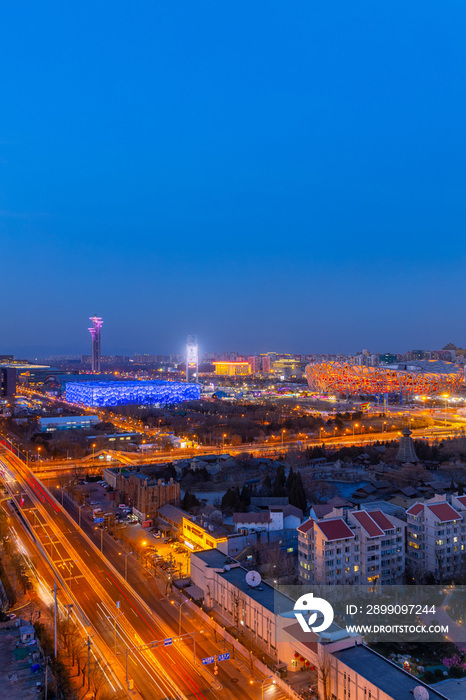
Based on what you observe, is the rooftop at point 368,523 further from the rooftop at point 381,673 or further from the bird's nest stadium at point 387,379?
the bird's nest stadium at point 387,379

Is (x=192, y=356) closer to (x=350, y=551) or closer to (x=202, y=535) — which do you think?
(x=202, y=535)

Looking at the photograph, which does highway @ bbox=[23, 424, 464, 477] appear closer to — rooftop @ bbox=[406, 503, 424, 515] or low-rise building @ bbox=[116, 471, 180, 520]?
low-rise building @ bbox=[116, 471, 180, 520]

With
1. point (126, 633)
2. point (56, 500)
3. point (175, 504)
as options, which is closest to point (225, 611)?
point (126, 633)

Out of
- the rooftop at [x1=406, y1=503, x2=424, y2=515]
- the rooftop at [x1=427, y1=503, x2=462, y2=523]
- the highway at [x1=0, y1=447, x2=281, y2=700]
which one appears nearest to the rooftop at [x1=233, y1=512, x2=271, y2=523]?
the highway at [x1=0, y1=447, x2=281, y2=700]

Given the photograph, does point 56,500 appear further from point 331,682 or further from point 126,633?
point 331,682

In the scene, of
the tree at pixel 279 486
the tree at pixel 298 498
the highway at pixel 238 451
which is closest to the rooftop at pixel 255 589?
the tree at pixel 298 498

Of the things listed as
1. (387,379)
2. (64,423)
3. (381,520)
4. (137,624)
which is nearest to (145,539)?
(137,624)
